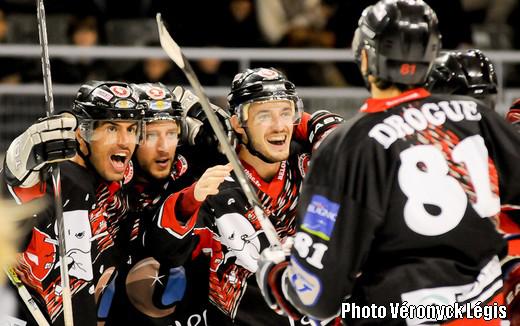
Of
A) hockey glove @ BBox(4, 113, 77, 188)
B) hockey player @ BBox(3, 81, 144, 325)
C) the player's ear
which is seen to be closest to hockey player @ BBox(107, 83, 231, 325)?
hockey player @ BBox(3, 81, 144, 325)

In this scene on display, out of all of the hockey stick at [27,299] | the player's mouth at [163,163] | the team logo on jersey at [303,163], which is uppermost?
the player's mouth at [163,163]

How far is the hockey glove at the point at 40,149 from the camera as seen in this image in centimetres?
379

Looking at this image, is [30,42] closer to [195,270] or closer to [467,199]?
[195,270]

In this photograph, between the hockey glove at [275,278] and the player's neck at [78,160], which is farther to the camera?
the player's neck at [78,160]

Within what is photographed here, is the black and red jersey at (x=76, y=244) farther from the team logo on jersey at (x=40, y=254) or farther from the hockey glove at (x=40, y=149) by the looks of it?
the hockey glove at (x=40, y=149)

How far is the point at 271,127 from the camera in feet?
14.0

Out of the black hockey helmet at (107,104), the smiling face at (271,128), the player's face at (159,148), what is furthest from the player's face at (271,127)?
the black hockey helmet at (107,104)

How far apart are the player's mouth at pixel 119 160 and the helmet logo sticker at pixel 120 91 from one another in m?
0.23

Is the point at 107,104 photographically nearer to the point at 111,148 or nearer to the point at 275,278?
the point at 111,148

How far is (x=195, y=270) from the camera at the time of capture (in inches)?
176

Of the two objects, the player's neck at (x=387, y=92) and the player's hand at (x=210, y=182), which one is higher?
the player's neck at (x=387, y=92)

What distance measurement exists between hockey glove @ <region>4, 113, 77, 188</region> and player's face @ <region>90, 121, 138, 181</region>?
36 centimetres

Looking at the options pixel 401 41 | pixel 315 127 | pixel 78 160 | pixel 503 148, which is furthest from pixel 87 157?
pixel 503 148

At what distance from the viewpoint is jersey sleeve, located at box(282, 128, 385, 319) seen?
9.83ft
